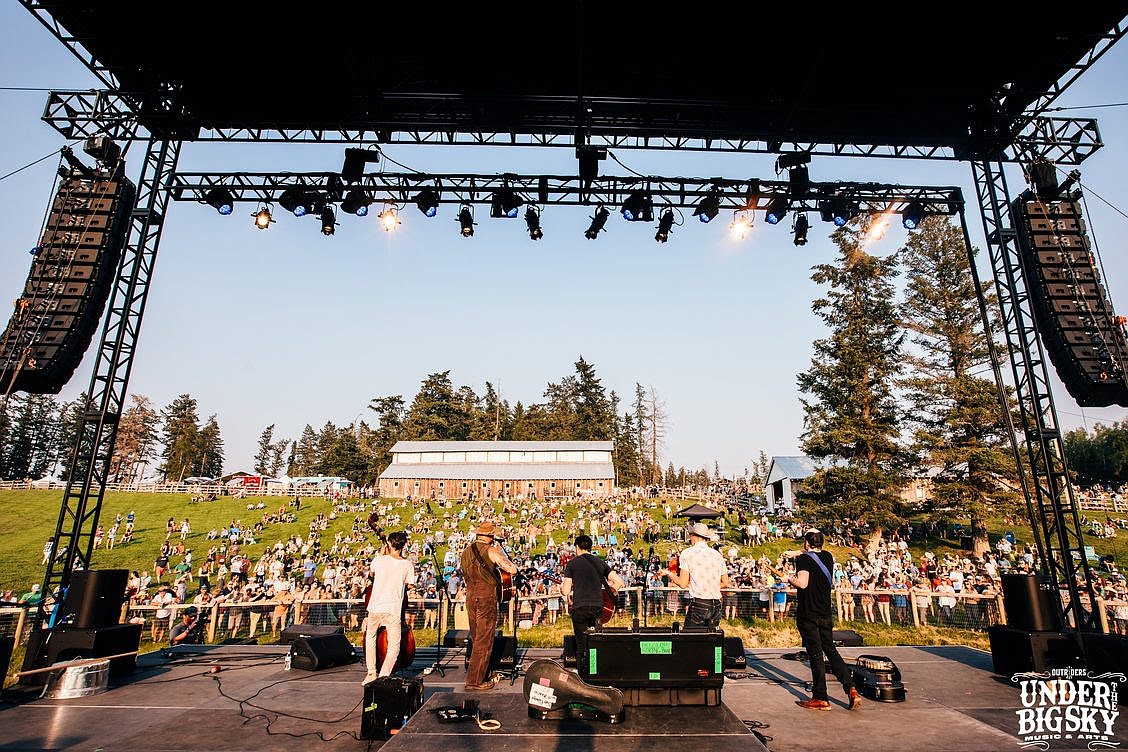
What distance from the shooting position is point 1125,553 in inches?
1087

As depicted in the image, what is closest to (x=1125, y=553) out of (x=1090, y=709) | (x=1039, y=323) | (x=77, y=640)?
(x=1039, y=323)

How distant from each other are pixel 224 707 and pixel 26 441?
109m

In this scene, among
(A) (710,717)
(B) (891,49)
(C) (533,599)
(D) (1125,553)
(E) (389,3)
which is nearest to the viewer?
(A) (710,717)

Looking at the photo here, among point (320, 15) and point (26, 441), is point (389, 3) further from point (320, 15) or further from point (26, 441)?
point (26, 441)

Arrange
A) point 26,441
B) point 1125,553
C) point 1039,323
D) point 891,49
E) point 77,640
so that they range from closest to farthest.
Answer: point 77,640 < point 891,49 < point 1039,323 < point 1125,553 < point 26,441

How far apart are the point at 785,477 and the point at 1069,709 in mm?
44260

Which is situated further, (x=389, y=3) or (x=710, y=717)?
(x=389, y=3)

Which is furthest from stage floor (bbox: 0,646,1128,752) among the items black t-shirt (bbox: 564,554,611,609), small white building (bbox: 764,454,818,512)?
small white building (bbox: 764,454,818,512)

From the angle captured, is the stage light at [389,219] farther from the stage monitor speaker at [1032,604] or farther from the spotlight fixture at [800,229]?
the stage monitor speaker at [1032,604]

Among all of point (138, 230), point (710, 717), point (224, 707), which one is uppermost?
point (138, 230)

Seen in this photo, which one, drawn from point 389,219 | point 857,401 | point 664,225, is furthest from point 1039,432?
point 857,401

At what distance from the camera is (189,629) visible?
1161 cm

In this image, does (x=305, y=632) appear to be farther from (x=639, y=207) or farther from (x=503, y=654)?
(x=639, y=207)

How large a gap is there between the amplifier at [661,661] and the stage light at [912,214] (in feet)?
32.3
